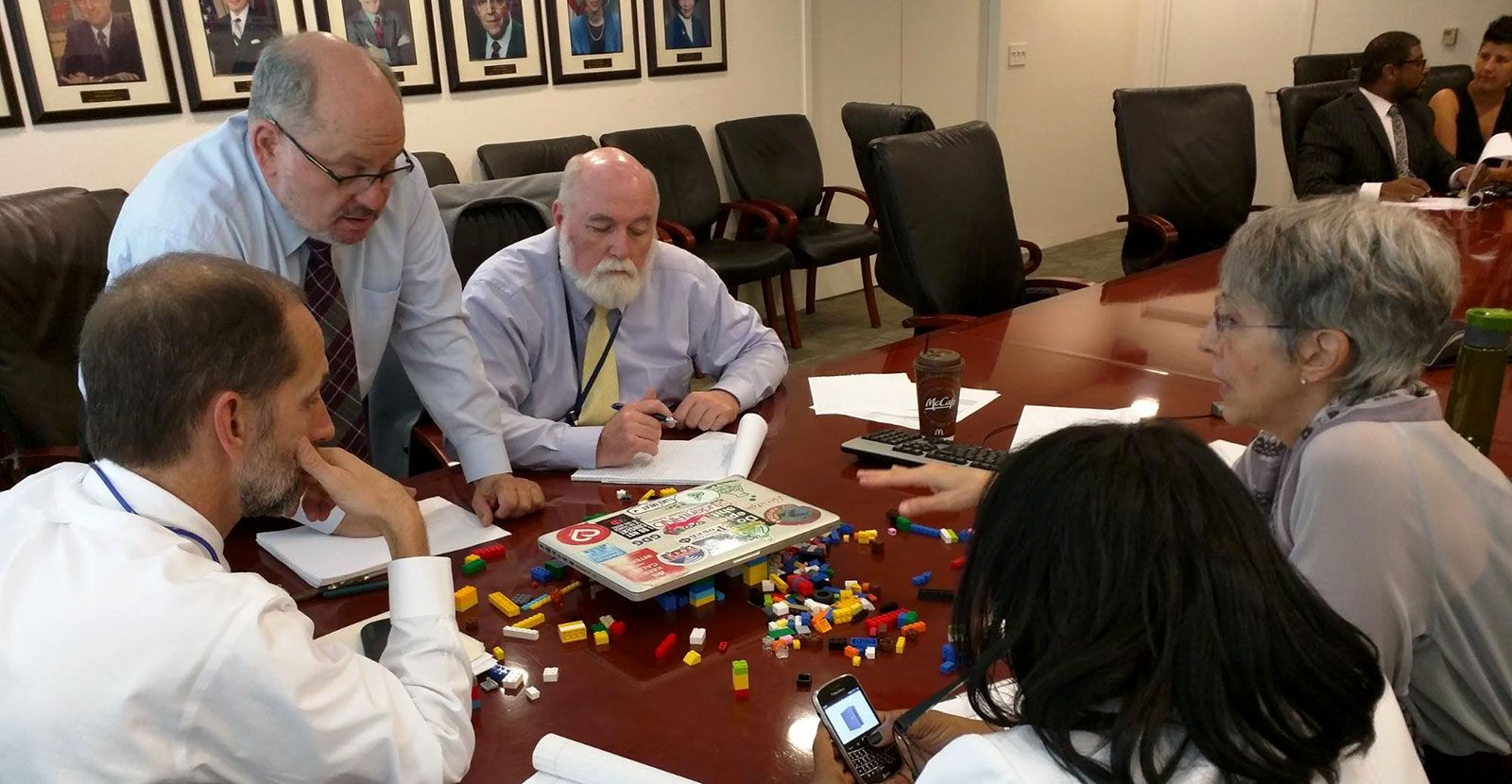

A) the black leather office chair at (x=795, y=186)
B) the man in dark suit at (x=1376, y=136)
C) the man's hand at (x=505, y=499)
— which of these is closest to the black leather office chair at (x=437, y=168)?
the black leather office chair at (x=795, y=186)

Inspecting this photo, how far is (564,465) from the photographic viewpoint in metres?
1.93

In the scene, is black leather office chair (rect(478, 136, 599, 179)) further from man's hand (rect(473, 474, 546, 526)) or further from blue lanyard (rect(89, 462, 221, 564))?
blue lanyard (rect(89, 462, 221, 564))

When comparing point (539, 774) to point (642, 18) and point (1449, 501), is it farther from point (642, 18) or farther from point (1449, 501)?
point (642, 18)

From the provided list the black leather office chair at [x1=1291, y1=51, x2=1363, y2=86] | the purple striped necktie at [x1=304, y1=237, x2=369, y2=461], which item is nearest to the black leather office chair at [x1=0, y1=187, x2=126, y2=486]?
the purple striped necktie at [x1=304, y1=237, x2=369, y2=461]

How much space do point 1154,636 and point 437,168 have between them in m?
3.93

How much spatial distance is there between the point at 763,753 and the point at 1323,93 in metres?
4.73

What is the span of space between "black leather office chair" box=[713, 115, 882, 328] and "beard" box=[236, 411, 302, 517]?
389 cm

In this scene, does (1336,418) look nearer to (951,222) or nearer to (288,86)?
(288,86)

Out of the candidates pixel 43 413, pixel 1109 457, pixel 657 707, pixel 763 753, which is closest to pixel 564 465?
pixel 657 707

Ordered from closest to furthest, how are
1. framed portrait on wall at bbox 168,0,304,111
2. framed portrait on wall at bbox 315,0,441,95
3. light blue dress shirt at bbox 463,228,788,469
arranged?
light blue dress shirt at bbox 463,228,788,469 < framed portrait on wall at bbox 168,0,304,111 < framed portrait on wall at bbox 315,0,441,95

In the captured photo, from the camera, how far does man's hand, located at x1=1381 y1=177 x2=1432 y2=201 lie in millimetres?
4133

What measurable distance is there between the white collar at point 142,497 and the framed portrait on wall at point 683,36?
425 cm

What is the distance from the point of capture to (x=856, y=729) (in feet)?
3.53

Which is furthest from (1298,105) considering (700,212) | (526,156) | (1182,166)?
(526,156)
